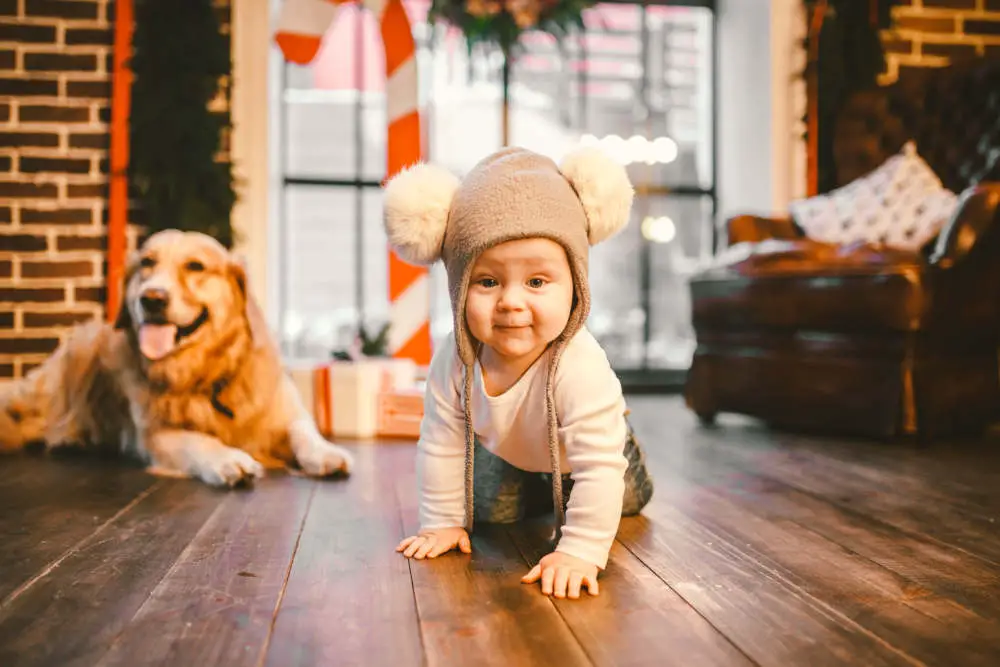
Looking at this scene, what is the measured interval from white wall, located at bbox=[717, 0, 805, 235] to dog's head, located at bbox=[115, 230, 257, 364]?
98.2 inches

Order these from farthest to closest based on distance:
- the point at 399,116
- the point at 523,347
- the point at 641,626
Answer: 1. the point at 399,116
2. the point at 523,347
3. the point at 641,626

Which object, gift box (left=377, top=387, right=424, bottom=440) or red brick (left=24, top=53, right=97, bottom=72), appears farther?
red brick (left=24, top=53, right=97, bottom=72)

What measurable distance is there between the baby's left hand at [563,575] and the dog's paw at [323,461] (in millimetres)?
959

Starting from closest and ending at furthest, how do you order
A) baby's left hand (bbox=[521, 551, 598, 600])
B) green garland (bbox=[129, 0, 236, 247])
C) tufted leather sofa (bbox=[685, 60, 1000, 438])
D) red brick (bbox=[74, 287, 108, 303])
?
baby's left hand (bbox=[521, 551, 598, 600]) → tufted leather sofa (bbox=[685, 60, 1000, 438]) → green garland (bbox=[129, 0, 236, 247]) → red brick (bbox=[74, 287, 108, 303])

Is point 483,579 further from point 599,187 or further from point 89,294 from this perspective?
point 89,294

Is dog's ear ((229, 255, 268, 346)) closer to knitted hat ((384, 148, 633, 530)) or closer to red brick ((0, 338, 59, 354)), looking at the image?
knitted hat ((384, 148, 633, 530))

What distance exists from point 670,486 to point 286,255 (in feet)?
8.90

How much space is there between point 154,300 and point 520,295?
1.28 meters

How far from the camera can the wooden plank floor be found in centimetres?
96

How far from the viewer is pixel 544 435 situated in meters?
1.35

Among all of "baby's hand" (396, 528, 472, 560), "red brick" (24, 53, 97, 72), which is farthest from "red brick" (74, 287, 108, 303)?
"baby's hand" (396, 528, 472, 560)

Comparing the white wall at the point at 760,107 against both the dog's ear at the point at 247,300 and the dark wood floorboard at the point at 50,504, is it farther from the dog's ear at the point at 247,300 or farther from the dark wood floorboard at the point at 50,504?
the dark wood floorboard at the point at 50,504

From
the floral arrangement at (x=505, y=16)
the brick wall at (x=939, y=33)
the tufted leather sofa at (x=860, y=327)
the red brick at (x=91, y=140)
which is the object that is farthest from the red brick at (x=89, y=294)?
the brick wall at (x=939, y=33)

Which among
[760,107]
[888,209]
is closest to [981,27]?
[760,107]
